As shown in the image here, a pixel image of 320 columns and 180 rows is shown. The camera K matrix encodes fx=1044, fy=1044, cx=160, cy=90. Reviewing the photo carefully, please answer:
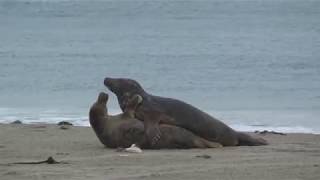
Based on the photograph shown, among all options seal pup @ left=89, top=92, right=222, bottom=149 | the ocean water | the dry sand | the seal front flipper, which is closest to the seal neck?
seal pup @ left=89, top=92, right=222, bottom=149

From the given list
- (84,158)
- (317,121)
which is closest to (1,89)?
(317,121)

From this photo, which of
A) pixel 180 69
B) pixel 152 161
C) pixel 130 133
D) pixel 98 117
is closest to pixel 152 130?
pixel 130 133

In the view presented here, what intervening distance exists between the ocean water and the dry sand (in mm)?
4675

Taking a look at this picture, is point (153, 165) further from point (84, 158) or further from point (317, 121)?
point (317, 121)

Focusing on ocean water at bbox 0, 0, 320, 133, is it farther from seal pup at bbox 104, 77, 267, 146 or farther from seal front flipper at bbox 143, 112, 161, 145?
seal front flipper at bbox 143, 112, 161, 145

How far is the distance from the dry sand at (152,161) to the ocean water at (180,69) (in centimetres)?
467

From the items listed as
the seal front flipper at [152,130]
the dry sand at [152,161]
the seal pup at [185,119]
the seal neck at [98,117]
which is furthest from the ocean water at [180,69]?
the seal neck at [98,117]

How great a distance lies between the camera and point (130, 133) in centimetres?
1045

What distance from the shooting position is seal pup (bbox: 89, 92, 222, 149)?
1047 cm

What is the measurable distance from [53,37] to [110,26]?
1622cm

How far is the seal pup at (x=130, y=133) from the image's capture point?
10.5m

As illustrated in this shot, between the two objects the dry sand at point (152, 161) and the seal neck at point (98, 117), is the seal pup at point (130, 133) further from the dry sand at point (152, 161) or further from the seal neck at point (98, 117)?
the dry sand at point (152, 161)

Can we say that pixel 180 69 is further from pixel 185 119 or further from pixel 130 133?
pixel 130 133

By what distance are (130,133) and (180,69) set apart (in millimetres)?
20492
